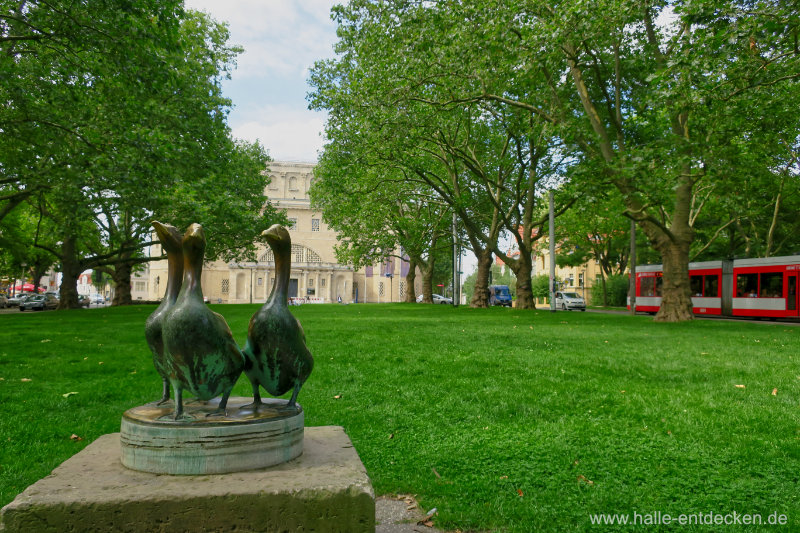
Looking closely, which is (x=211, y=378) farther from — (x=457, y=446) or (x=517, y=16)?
(x=517, y=16)

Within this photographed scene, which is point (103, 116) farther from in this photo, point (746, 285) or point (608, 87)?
point (746, 285)

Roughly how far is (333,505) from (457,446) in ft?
9.61

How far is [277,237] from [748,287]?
29.4 metres

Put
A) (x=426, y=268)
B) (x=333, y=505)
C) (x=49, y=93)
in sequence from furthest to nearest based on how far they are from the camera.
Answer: (x=426, y=268) → (x=49, y=93) → (x=333, y=505)

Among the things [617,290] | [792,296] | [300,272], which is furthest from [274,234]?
[300,272]

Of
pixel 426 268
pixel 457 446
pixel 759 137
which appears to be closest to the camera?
pixel 457 446

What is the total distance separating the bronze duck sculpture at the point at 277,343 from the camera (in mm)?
2883

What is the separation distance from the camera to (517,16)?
51.1ft

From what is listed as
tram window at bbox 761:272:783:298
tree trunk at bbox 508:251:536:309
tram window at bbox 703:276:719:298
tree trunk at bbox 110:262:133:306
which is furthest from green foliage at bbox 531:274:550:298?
tree trunk at bbox 110:262:133:306

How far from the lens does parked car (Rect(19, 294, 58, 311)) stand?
4525 cm

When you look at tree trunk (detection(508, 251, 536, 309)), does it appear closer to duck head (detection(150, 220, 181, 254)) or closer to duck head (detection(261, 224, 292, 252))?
duck head (detection(261, 224, 292, 252))

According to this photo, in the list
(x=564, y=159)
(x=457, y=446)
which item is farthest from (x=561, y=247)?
(x=457, y=446)

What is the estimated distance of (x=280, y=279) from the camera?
3.04 metres

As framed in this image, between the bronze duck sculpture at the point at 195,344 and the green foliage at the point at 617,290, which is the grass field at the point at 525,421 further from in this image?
the green foliage at the point at 617,290
